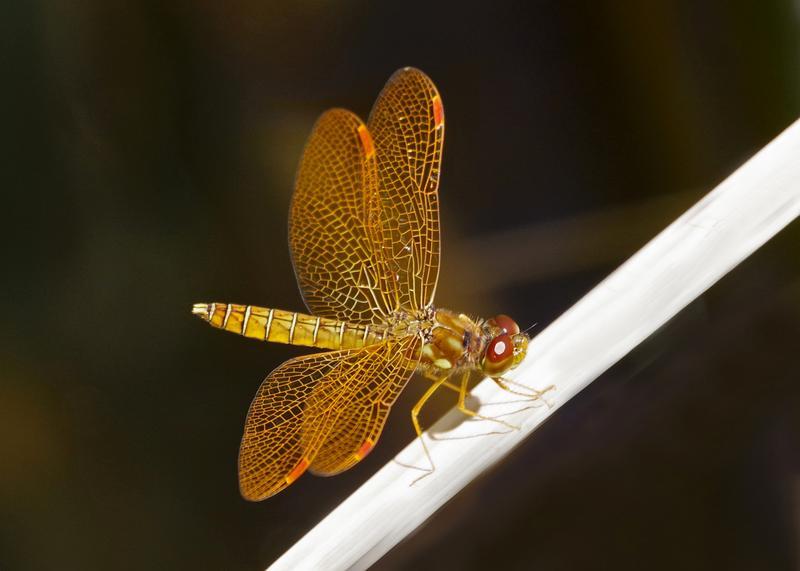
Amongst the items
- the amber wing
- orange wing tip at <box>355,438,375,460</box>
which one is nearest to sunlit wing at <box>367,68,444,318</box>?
the amber wing

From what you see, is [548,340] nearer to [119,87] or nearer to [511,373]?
[511,373]

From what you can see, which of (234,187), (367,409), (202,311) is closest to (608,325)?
(367,409)

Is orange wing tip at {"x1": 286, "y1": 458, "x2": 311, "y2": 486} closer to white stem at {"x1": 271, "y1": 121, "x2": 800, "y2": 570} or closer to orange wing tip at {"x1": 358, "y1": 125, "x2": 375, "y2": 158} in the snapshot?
white stem at {"x1": 271, "y1": 121, "x2": 800, "y2": 570}

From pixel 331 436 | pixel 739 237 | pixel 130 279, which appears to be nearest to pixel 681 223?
pixel 739 237

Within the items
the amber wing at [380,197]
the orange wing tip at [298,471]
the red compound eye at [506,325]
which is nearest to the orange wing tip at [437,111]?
the amber wing at [380,197]

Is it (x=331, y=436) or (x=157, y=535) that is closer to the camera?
(x=331, y=436)

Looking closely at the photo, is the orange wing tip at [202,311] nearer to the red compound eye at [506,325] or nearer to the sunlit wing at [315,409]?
the sunlit wing at [315,409]

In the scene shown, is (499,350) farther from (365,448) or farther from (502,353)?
(365,448)
